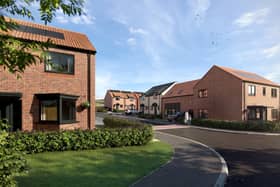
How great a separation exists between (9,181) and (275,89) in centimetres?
3415

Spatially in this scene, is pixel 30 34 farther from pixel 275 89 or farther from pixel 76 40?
pixel 275 89

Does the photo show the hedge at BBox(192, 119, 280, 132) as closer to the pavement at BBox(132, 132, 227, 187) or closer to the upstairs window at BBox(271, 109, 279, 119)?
the upstairs window at BBox(271, 109, 279, 119)

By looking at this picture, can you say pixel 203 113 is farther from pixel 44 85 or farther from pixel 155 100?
pixel 44 85

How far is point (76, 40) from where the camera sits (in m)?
14.2

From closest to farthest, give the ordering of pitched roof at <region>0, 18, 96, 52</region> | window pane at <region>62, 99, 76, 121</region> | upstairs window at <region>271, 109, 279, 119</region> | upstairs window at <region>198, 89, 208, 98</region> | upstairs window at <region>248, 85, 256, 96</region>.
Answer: window pane at <region>62, 99, 76, 121</region>, pitched roof at <region>0, 18, 96, 52</region>, upstairs window at <region>248, 85, 256, 96</region>, upstairs window at <region>271, 109, 279, 119</region>, upstairs window at <region>198, 89, 208, 98</region>

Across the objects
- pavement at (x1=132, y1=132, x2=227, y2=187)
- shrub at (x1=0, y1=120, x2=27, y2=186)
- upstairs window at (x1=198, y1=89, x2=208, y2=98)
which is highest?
upstairs window at (x1=198, y1=89, x2=208, y2=98)

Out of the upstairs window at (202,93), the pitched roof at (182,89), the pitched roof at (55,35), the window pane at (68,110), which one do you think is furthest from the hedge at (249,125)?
the window pane at (68,110)

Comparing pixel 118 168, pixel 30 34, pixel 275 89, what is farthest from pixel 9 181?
pixel 275 89

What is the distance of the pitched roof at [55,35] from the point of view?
40.2 feet

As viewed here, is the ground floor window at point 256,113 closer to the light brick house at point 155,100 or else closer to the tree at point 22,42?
the light brick house at point 155,100

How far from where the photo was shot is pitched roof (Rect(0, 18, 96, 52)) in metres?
12.2

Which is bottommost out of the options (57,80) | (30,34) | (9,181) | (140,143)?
(140,143)

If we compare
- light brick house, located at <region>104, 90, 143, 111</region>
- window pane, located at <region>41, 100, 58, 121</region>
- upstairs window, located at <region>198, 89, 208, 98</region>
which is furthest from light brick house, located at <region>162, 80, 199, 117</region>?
light brick house, located at <region>104, 90, 143, 111</region>

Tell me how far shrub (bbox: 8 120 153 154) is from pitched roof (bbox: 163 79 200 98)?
79.6 feet
